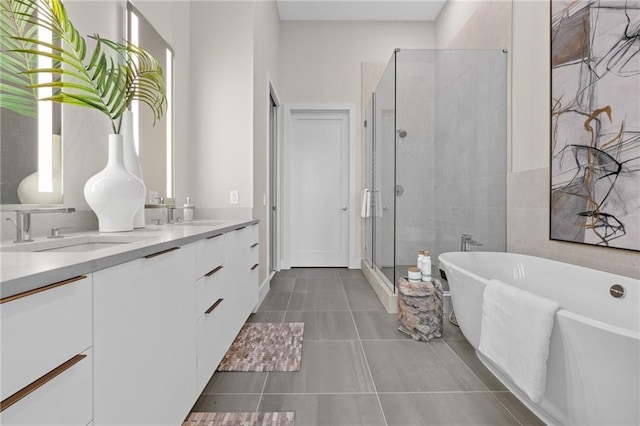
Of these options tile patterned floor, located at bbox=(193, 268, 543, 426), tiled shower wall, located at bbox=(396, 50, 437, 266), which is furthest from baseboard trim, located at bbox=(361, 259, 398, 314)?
tiled shower wall, located at bbox=(396, 50, 437, 266)

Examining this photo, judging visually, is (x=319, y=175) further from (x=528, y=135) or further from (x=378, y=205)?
(x=528, y=135)

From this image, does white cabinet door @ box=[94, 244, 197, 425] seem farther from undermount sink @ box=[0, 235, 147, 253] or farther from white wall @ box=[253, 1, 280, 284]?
white wall @ box=[253, 1, 280, 284]

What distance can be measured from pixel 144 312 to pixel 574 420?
1.41m

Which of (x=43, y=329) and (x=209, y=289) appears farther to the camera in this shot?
(x=209, y=289)

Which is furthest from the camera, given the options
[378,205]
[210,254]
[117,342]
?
[378,205]

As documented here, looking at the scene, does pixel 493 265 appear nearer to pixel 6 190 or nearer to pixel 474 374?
pixel 474 374

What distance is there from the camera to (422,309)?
200 cm

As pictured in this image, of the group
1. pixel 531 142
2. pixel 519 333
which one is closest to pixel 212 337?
pixel 519 333

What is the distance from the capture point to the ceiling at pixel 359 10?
3715mm

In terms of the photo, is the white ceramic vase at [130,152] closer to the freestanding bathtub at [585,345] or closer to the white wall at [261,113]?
the white wall at [261,113]

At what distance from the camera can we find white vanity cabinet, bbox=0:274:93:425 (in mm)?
467

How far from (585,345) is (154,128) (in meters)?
2.40

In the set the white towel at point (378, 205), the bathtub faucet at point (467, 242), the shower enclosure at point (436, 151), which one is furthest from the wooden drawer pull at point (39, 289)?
the white towel at point (378, 205)

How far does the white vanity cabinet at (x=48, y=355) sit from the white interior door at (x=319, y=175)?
3.59 m
